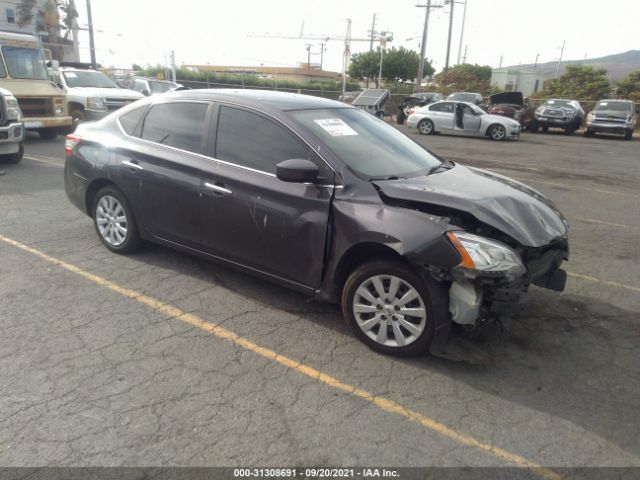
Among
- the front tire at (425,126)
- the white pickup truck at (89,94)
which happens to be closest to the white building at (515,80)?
the front tire at (425,126)

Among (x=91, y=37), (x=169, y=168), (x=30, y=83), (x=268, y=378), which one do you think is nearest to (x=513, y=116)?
(x=30, y=83)

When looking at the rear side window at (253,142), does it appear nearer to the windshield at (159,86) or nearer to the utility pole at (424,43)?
the windshield at (159,86)

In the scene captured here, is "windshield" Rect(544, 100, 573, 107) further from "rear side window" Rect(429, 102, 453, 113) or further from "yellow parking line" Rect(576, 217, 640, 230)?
"yellow parking line" Rect(576, 217, 640, 230)

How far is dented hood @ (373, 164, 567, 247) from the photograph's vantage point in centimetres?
336

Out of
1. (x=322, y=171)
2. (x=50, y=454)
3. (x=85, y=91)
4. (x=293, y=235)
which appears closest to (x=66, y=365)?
(x=50, y=454)

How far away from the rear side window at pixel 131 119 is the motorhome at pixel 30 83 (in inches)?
357

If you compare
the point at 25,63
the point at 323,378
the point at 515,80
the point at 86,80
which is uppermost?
the point at 515,80

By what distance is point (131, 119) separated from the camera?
498cm

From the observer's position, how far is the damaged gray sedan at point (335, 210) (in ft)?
10.6

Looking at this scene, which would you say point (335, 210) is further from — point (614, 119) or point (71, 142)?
point (614, 119)

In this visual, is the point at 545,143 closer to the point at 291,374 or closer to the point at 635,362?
the point at 635,362

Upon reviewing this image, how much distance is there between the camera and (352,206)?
3486mm

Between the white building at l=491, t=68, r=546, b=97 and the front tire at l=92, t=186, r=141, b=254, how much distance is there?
4671cm

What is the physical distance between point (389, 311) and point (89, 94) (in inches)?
538
